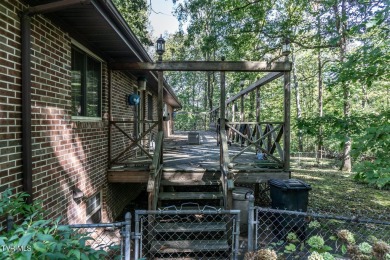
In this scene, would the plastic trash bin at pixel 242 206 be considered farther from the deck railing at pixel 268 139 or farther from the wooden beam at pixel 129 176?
the wooden beam at pixel 129 176

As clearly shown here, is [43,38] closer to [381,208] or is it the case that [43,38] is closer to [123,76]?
[123,76]

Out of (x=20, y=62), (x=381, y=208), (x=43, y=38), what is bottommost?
(x=381, y=208)

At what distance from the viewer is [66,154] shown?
4047 millimetres

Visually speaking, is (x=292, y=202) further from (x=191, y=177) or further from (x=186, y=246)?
(x=186, y=246)

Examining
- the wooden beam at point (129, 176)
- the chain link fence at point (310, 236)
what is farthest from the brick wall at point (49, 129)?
the chain link fence at point (310, 236)

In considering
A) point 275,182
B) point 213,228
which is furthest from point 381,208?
point 213,228

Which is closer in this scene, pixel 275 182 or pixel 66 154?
pixel 66 154

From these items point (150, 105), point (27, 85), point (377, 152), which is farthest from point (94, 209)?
point (150, 105)

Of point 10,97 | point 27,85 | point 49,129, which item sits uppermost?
point 27,85

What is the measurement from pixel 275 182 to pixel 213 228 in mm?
1656

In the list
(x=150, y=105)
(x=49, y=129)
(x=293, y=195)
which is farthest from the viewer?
(x=150, y=105)

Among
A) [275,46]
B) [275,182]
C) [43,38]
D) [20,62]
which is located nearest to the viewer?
[20,62]

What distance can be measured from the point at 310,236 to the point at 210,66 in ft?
13.3

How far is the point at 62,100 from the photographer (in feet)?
13.1
